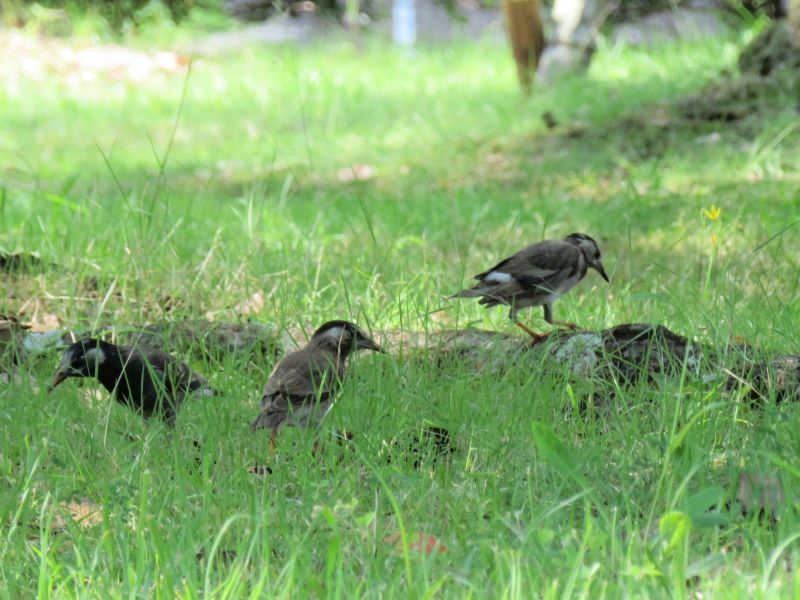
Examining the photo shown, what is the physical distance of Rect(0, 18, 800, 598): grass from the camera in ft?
9.62

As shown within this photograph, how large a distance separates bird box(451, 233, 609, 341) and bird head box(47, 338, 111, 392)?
143 centimetres

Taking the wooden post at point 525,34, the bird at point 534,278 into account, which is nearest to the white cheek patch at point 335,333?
the bird at point 534,278

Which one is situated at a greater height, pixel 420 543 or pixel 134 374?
pixel 420 543

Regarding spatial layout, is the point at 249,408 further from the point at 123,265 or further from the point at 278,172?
the point at 278,172

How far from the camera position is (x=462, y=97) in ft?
38.7

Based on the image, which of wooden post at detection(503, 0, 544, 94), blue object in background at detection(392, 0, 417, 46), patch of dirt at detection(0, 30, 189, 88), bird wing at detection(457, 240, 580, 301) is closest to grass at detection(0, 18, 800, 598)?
bird wing at detection(457, 240, 580, 301)

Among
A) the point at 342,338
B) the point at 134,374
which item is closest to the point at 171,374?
the point at 134,374

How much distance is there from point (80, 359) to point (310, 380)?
863 millimetres

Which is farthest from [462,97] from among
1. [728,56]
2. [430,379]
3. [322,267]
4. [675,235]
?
[430,379]

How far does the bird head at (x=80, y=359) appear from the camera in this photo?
4305mm

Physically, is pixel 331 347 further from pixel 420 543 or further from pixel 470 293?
pixel 420 543

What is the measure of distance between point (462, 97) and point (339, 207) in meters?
4.15

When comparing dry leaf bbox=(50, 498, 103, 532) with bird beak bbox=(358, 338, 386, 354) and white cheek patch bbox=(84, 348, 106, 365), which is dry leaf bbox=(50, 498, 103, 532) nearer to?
white cheek patch bbox=(84, 348, 106, 365)

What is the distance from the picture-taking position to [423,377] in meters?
4.33
